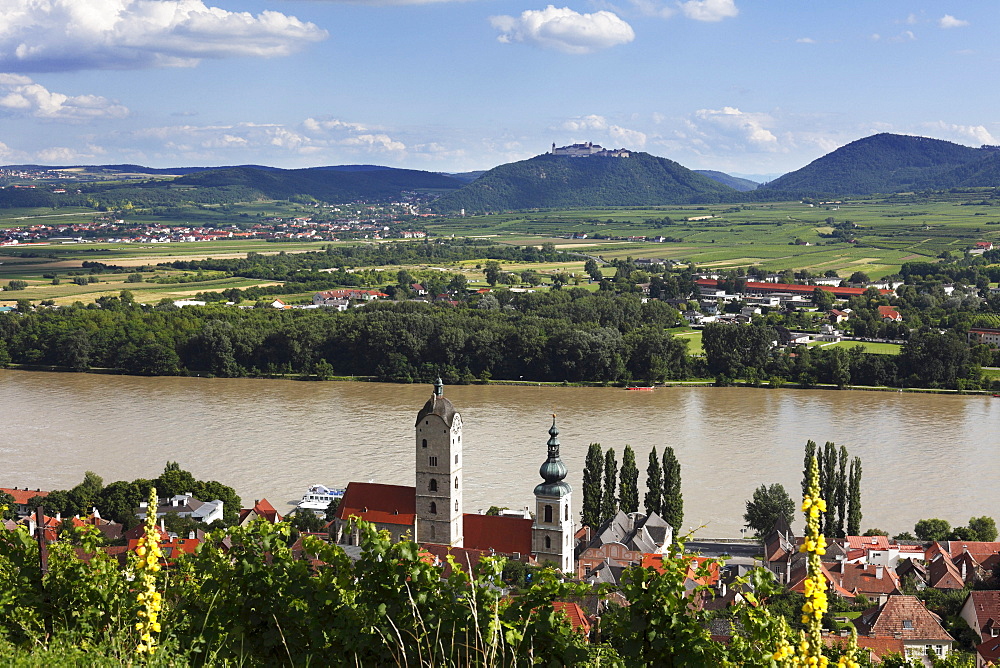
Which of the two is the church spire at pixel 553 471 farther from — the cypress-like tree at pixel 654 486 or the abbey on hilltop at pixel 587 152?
the abbey on hilltop at pixel 587 152

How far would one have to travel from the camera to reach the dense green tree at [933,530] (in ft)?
60.5

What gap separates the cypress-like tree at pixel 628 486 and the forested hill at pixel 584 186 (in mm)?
111559

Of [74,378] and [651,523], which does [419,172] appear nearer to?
[74,378]

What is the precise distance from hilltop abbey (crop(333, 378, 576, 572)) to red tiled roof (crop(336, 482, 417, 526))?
0.6 inches

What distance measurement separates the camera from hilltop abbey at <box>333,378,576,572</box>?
1627 centimetres

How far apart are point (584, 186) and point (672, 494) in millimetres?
121539

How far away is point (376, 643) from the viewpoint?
22.6 feet

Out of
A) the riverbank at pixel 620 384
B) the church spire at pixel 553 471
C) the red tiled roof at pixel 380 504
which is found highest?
the church spire at pixel 553 471

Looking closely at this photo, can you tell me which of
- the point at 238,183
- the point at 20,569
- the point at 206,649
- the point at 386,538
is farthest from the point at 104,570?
the point at 238,183

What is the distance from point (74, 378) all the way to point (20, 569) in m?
29.9

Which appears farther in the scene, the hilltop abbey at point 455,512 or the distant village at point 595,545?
the hilltop abbey at point 455,512

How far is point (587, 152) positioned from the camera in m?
150

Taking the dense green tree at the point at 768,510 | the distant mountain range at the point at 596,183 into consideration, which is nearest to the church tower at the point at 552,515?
the dense green tree at the point at 768,510

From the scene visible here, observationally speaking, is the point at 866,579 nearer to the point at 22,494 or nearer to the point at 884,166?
the point at 22,494
